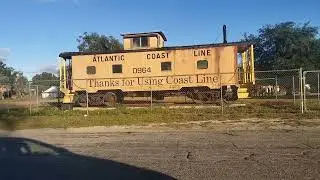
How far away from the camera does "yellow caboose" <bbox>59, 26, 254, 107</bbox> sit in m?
29.4

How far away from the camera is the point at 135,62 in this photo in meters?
30.9

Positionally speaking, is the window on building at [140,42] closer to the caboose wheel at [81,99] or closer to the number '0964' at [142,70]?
the number '0964' at [142,70]

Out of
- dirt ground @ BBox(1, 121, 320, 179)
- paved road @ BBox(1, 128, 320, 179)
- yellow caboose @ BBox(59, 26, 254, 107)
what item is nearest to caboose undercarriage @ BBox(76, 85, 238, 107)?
yellow caboose @ BBox(59, 26, 254, 107)

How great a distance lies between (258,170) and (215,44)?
20.1m

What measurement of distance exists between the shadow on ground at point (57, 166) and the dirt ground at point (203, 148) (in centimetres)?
38

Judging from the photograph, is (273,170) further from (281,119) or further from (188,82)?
(188,82)

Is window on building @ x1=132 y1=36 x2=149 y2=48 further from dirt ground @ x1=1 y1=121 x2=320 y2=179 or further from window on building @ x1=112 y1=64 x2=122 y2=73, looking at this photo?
dirt ground @ x1=1 y1=121 x2=320 y2=179

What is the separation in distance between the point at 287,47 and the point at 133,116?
43.1 meters

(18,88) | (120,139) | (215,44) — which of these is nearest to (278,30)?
(18,88)

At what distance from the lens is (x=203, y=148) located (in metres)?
13.2

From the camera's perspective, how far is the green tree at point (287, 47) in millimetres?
60531

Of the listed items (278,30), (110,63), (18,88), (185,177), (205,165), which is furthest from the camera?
Answer: (278,30)

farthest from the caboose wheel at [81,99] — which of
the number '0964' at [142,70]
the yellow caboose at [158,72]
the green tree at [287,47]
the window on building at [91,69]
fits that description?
the green tree at [287,47]

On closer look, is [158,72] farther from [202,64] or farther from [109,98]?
[109,98]
